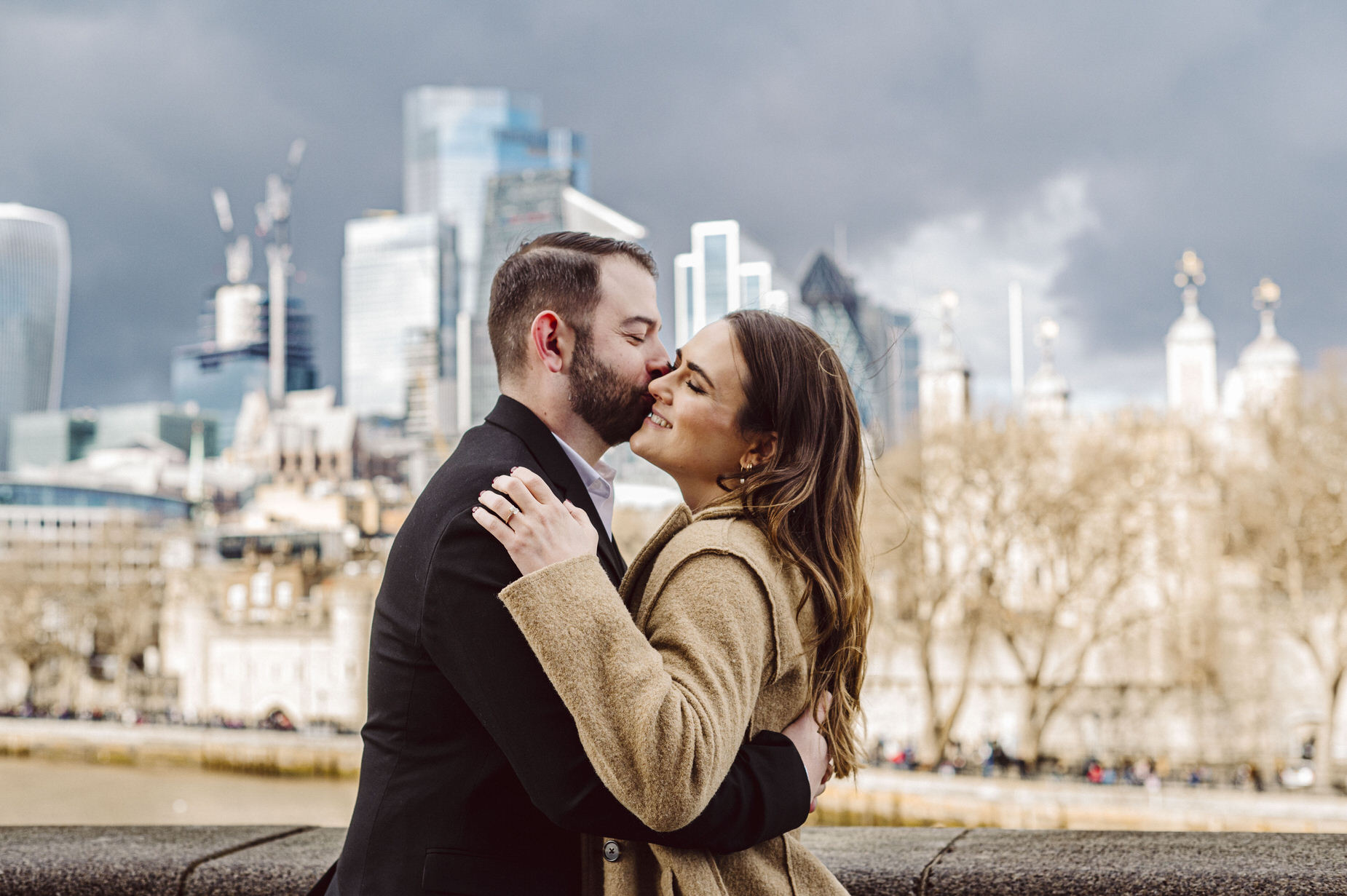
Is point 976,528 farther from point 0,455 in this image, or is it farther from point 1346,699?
point 0,455

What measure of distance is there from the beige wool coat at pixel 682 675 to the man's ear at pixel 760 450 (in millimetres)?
209

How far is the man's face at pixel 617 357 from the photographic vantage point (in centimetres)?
266

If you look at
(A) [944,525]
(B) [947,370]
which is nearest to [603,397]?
(A) [944,525]

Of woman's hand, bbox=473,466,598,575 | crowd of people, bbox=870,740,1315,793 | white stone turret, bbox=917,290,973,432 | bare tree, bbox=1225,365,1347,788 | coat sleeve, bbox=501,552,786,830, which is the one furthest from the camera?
white stone turret, bbox=917,290,973,432

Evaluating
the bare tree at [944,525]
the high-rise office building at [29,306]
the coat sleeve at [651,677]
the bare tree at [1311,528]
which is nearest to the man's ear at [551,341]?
the coat sleeve at [651,677]

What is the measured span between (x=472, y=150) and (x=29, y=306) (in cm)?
6707

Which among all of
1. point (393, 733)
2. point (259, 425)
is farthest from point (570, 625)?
point (259, 425)

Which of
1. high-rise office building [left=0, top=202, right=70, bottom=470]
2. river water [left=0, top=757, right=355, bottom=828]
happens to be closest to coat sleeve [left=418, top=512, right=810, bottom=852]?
river water [left=0, top=757, right=355, bottom=828]

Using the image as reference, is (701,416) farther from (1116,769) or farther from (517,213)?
(517,213)

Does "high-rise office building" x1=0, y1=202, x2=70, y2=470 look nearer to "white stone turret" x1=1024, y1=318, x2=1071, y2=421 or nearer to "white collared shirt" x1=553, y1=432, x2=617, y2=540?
"white stone turret" x1=1024, y1=318, x2=1071, y2=421

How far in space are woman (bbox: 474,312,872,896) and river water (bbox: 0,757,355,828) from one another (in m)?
29.3

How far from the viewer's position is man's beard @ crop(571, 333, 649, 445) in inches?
104

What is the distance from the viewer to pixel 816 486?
2400mm

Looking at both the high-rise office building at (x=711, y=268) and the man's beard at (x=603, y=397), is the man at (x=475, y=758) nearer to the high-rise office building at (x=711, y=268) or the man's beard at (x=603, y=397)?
the man's beard at (x=603, y=397)
